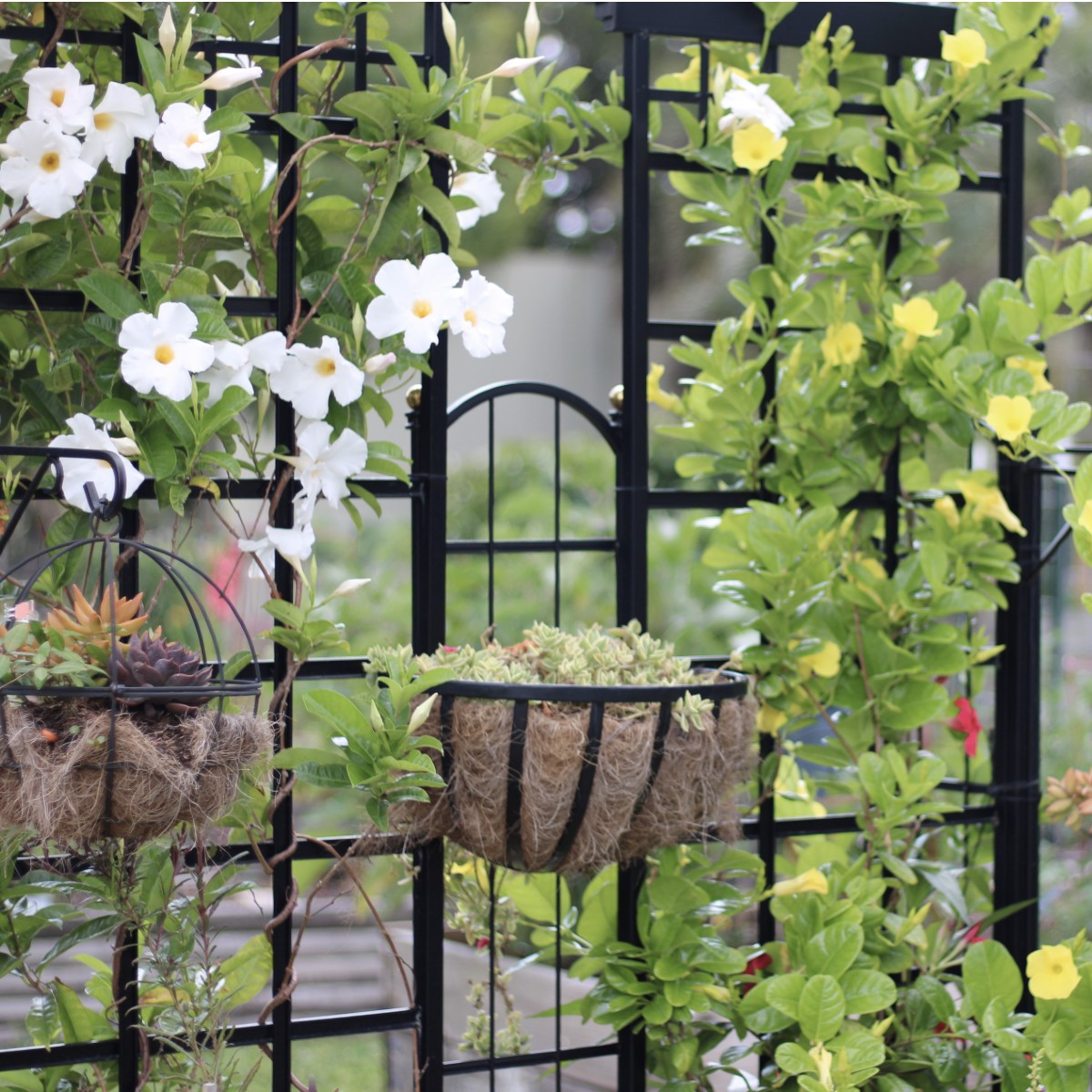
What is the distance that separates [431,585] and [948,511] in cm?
82

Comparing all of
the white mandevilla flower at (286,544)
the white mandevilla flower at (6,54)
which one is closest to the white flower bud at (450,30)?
the white mandevilla flower at (6,54)

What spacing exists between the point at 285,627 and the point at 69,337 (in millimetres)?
431

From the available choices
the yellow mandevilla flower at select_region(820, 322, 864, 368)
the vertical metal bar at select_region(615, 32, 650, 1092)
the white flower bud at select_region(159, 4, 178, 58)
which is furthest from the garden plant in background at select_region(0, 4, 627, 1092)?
the yellow mandevilla flower at select_region(820, 322, 864, 368)

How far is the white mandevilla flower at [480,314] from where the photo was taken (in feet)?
4.95

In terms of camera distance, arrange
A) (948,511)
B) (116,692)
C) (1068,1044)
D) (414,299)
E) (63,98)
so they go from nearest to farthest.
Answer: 1. (116,692)
2. (63,98)
3. (414,299)
4. (1068,1044)
5. (948,511)

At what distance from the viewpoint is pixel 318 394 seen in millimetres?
1511

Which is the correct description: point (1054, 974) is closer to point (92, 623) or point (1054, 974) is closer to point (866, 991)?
point (866, 991)

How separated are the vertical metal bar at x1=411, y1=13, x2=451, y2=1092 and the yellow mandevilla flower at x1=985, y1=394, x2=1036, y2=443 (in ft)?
2.53

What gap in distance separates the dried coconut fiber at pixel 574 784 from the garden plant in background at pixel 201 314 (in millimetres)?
104

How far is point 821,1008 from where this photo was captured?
63.4 inches

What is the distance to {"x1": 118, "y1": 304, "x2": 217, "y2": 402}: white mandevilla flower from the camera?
138 cm

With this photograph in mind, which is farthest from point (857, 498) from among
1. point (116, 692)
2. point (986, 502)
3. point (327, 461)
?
point (116, 692)

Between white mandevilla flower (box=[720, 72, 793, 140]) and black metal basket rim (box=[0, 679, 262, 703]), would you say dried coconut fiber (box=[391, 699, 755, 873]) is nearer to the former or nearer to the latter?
black metal basket rim (box=[0, 679, 262, 703])

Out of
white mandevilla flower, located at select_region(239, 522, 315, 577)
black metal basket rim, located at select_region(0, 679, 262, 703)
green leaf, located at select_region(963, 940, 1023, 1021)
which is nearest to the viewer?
black metal basket rim, located at select_region(0, 679, 262, 703)
